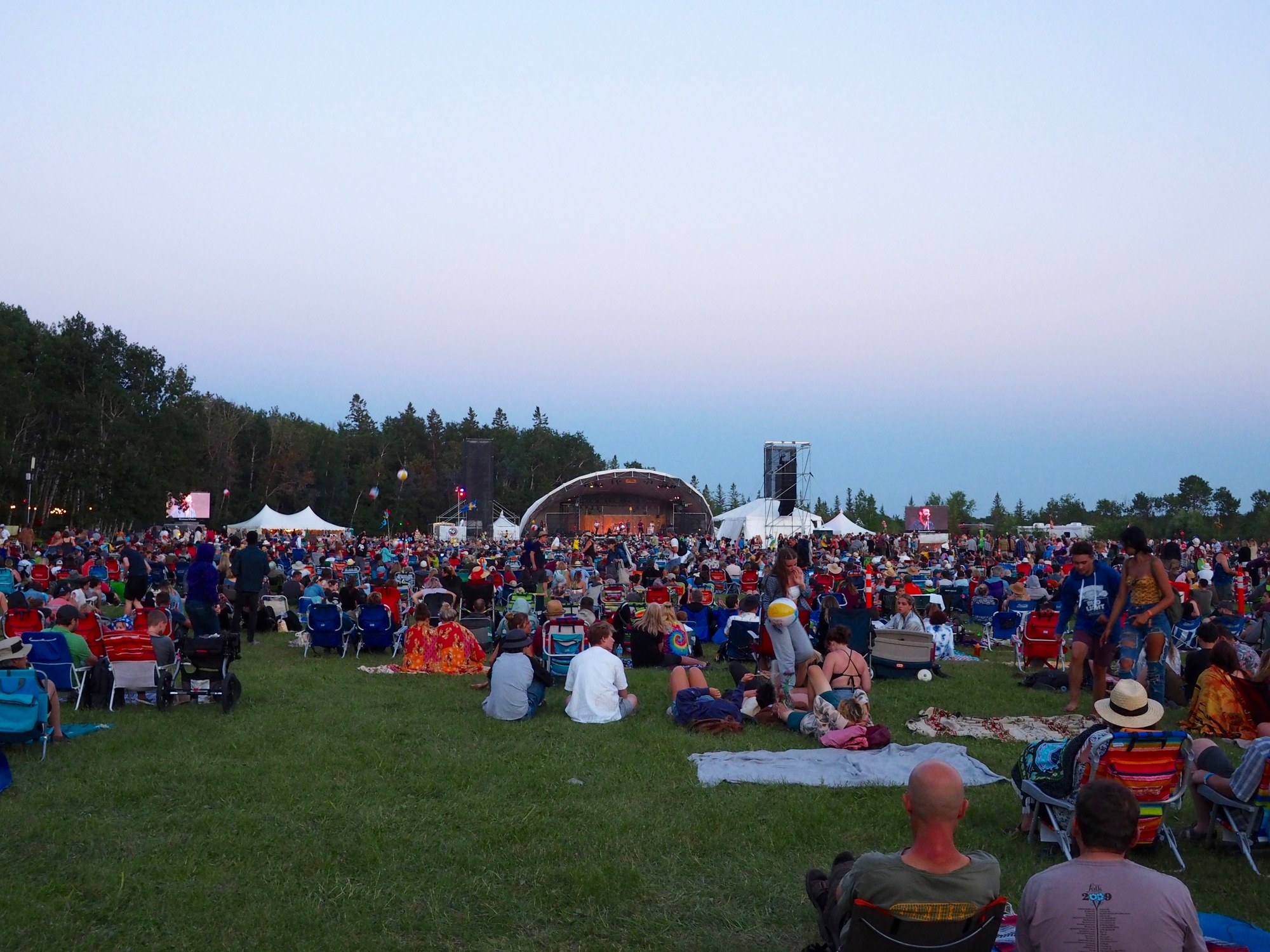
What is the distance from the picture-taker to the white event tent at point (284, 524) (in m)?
39.8

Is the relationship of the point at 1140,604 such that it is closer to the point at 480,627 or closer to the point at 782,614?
the point at 782,614

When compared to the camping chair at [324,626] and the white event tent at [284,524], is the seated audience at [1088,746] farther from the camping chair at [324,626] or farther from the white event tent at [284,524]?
the white event tent at [284,524]

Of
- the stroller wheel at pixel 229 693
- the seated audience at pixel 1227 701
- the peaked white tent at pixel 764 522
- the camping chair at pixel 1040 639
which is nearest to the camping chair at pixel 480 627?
the stroller wheel at pixel 229 693

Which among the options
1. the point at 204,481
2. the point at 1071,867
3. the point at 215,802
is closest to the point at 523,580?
the point at 215,802

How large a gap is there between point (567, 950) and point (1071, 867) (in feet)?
6.16

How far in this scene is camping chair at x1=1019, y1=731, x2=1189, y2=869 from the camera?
4.45 meters

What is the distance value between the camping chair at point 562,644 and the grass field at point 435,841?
2.12 meters

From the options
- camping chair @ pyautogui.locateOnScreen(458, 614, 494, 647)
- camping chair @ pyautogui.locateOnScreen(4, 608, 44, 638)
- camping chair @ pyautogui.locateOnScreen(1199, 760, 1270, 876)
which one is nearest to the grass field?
camping chair @ pyautogui.locateOnScreen(1199, 760, 1270, 876)

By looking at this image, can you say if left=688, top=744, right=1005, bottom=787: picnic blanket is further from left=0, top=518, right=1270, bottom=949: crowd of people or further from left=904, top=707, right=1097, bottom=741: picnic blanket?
left=904, top=707, right=1097, bottom=741: picnic blanket

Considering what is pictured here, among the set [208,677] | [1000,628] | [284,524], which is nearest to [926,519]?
[284,524]

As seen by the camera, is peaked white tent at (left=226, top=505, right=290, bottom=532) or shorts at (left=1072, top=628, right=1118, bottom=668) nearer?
shorts at (left=1072, top=628, right=1118, bottom=668)

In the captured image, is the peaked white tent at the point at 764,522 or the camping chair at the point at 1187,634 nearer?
the camping chair at the point at 1187,634

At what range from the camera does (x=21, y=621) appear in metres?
9.77

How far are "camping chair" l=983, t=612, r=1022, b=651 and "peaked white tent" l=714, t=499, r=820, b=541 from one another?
20381 mm
